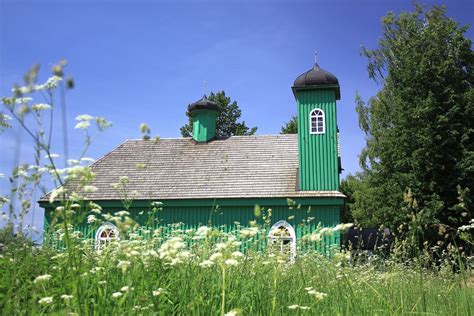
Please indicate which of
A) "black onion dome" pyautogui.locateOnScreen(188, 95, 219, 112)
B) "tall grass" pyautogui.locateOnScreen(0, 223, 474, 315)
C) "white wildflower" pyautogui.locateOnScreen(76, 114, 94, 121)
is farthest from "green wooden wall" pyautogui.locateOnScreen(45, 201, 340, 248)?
"white wildflower" pyautogui.locateOnScreen(76, 114, 94, 121)

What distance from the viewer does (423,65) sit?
2284cm

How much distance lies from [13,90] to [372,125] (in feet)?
93.3

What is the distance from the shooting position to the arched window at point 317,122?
19609 millimetres

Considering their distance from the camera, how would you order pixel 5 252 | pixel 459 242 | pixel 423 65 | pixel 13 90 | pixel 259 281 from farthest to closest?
pixel 423 65
pixel 459 242
pixel 259 281
pixel 5 252
pixel 13 90

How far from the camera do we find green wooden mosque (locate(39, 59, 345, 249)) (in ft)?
59.9

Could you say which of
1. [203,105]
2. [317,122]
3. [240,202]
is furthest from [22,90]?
[203,105]

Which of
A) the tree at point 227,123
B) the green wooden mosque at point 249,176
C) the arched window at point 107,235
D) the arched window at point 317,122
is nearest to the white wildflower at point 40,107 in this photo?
the arched window at point 107,235

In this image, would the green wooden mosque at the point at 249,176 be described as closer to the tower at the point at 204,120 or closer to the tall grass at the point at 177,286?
the tower at the point at 204,120

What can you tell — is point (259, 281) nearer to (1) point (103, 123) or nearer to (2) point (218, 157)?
(1) point (103, 123)

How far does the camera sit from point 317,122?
19.7 metres

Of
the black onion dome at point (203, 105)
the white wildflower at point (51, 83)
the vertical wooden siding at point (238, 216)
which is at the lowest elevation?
the vertical wooden siding at point (238, 216)

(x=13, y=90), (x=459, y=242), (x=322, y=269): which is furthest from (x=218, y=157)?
(x=13, y=90)

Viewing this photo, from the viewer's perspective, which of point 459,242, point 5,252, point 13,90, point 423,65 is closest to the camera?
point 13,90

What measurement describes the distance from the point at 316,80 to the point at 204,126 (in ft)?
21.4
